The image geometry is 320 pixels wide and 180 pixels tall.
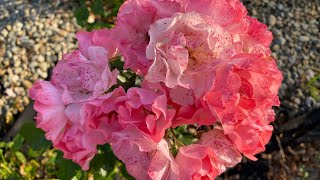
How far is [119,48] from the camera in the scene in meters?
1.18

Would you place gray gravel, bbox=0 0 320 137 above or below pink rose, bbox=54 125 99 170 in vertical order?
below

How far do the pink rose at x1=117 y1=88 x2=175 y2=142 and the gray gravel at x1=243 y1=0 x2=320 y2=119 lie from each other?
1.87 m

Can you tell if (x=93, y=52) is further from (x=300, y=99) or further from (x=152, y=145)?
(x=300, y=99)

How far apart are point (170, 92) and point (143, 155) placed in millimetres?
141

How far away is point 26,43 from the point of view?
311 centimetres

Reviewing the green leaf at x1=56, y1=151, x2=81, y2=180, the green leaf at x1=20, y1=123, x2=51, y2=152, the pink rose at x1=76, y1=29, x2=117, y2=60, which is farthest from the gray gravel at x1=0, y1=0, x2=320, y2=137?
the pink rose at x1=76, y1=29, x2=117, y2=60

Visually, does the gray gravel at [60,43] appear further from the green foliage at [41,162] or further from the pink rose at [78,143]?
the pink rose at [78,143]

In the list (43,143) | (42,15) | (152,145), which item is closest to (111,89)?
(152,145)

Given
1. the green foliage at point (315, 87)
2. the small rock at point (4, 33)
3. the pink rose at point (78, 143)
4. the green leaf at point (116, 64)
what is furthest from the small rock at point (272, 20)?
the pink rose at point (78, 143)

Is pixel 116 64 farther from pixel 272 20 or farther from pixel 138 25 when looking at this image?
pixel 272 20

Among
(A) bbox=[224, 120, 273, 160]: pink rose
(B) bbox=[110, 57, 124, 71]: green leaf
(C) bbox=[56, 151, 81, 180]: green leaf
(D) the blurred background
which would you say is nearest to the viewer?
(A) bbox=[224, 120, 273, 160]: pink rose

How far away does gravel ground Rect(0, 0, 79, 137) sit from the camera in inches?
114

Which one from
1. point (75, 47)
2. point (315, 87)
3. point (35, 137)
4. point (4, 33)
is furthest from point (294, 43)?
point (35, 137)

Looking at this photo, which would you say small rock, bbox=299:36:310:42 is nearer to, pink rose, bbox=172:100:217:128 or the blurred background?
the blurred background
